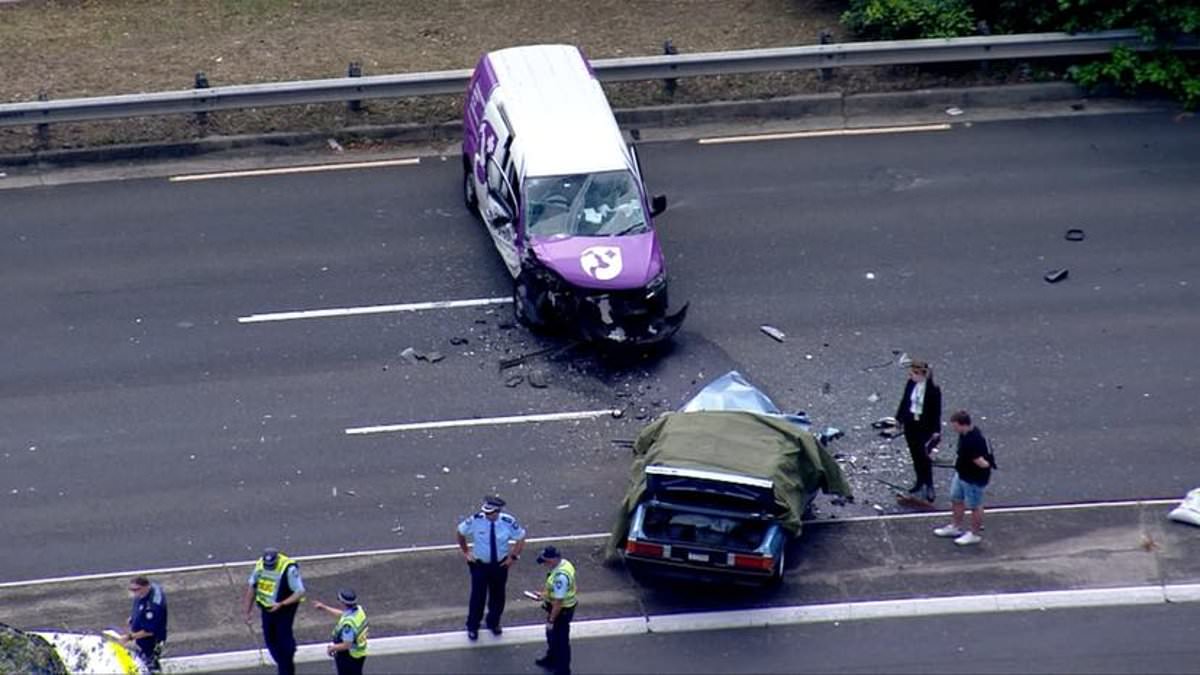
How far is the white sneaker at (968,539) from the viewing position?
18125 millimetres

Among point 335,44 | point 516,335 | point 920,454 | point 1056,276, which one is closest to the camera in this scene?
point 920,454

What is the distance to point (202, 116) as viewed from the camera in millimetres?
25484

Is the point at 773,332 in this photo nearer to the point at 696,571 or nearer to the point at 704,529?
the point at 704,529

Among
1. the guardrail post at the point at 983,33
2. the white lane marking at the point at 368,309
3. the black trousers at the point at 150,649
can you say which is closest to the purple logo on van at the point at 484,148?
the white lane marking at the point at 368,309

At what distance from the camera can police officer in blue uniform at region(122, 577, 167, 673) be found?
15891 millimetres

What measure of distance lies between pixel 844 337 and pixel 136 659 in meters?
8.86

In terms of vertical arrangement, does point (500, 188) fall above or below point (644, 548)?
above

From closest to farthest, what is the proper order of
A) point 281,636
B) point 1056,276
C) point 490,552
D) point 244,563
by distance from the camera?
point 281,636, point 490,552, point 244,563, point 1056,276

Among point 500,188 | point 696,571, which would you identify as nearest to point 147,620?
point 696,571

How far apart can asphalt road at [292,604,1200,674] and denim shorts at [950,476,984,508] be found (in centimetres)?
116

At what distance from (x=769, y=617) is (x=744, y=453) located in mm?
1446

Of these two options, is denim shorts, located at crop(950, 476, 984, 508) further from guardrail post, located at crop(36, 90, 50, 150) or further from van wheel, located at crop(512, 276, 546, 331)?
guardrail post, located at crop(36, 90, 50, 150)

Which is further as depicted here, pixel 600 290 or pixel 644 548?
pixel 600 290

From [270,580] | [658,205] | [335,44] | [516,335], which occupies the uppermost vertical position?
[335,44]
